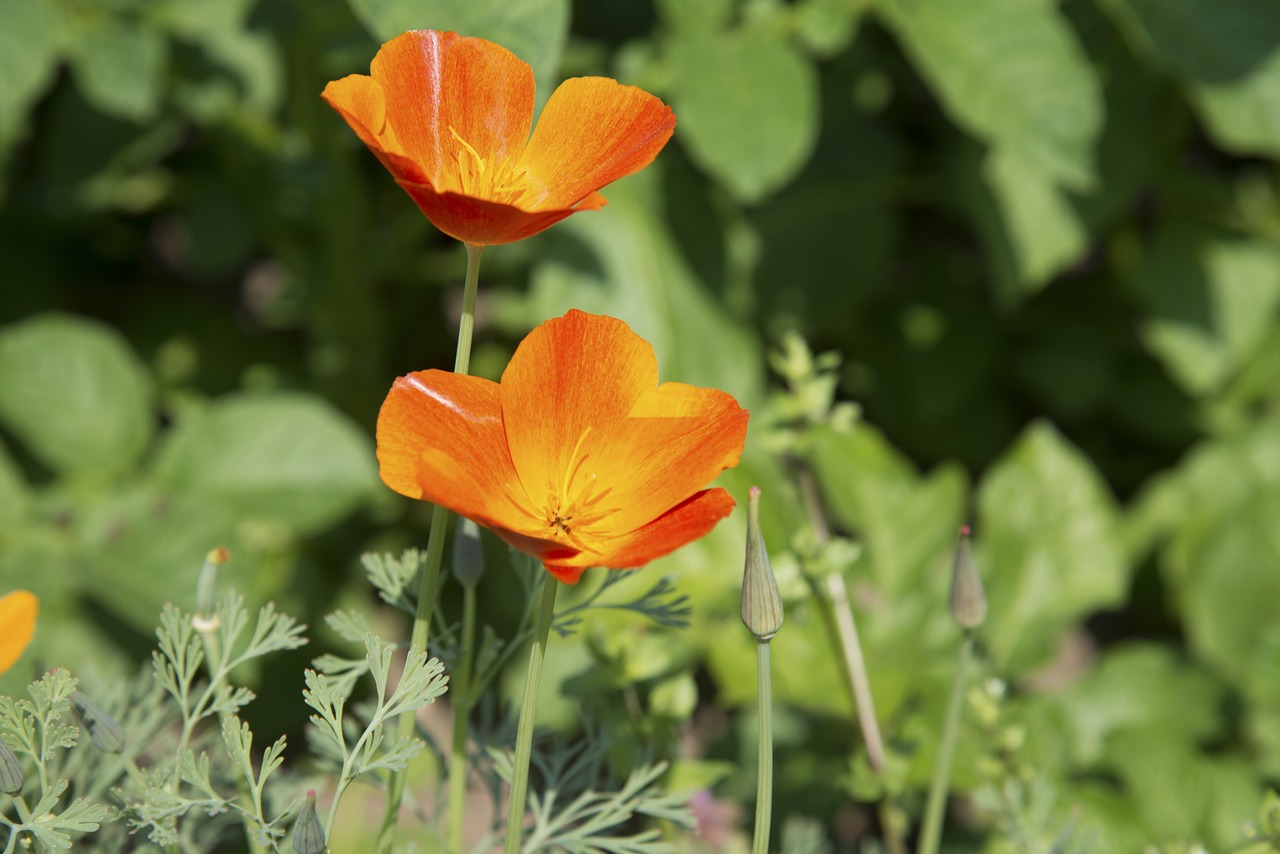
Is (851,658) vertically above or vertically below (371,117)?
below

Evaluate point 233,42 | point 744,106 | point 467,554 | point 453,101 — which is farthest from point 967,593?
point 233,42

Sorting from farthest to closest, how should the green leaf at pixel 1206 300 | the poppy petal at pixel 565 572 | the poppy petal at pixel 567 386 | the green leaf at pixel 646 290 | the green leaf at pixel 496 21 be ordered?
the green leaf at pixel 1206 300
the green leaf at pixel 646 290
the green leaf at pixel 496 21
the poppy petal at pixel 567 386
the poppy petal at pixel 565 572

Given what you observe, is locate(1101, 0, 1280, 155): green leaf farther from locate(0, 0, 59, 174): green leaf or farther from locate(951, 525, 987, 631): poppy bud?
locate(0, 0, 59, 174): green leaf

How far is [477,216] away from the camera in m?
0.55

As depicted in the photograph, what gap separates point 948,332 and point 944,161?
0.23m

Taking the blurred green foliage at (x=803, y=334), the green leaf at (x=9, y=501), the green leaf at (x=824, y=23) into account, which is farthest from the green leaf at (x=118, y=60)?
the green leaf at (x=824, y=23)

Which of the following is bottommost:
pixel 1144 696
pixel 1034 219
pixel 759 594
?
pixel 1144 696

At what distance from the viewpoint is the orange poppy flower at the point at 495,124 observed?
598 millimetres

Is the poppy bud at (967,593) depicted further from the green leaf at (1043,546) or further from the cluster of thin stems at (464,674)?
the green leaf at (1043,546)

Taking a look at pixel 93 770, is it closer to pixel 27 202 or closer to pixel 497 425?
pixel 497 425

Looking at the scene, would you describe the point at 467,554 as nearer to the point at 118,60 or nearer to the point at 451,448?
the point at 451,448

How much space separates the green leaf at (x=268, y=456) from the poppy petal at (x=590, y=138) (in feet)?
2.25

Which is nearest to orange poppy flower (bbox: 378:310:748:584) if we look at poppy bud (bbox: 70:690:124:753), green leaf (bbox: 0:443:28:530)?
poppy bud (bbox: 70:690:124:753)

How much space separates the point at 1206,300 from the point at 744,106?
0.71m
